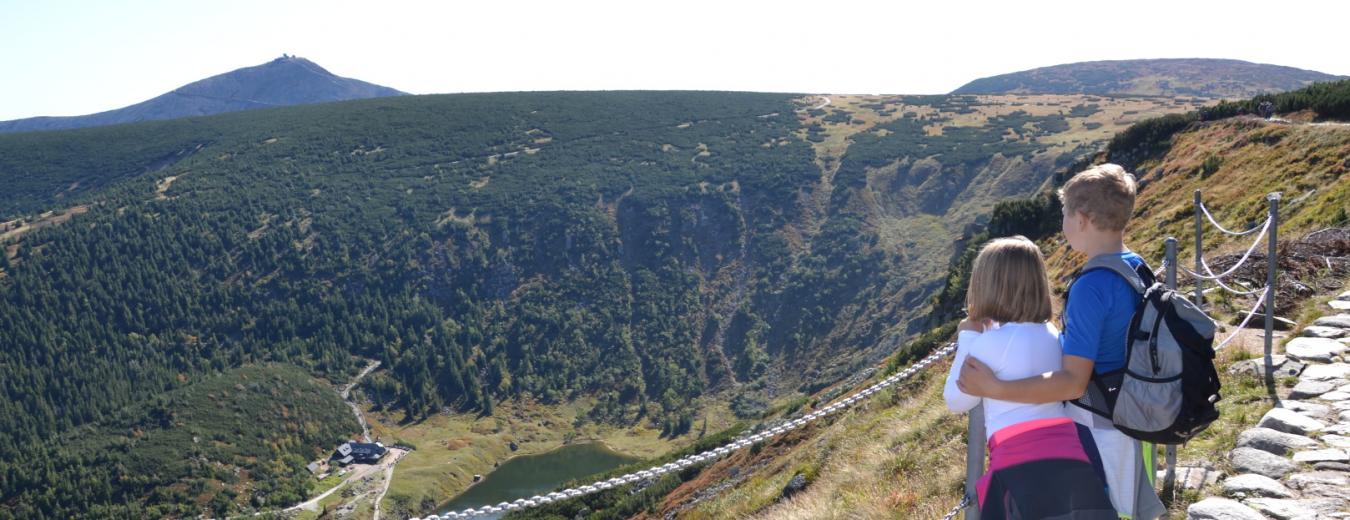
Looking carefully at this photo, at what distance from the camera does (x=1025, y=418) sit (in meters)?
3.65

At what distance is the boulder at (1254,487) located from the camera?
5.02 metres

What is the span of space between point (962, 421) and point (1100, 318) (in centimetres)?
554

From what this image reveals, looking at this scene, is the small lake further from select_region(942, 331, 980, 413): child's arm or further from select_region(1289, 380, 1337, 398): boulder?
select_region(942, 331, 980, 413): child's arm

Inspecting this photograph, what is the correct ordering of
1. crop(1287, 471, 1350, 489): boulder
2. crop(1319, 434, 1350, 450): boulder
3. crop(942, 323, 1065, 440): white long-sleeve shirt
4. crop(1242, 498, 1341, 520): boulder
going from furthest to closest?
crop(1319, 434, 1350, 450): boulder
crop(1287, 471, 1350, 489): boulder
crop(1242, 498, 1341, 520): boulder
crop(942, 323, 1065, 440): white long-sleeve shirt

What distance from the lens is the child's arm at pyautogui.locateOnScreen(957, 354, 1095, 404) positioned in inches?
138

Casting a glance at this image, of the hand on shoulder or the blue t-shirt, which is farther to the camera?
the hand on shoulder

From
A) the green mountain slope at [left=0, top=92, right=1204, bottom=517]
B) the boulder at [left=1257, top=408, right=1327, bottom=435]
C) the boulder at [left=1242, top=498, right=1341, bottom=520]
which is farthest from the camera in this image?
the green mountain slope at [left=0, top=92, right=1204, bottom=517]

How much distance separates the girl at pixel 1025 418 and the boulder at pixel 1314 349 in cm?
513

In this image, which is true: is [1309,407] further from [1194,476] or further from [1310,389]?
[1194,476]

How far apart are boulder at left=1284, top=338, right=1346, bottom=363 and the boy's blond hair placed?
511 centimetres

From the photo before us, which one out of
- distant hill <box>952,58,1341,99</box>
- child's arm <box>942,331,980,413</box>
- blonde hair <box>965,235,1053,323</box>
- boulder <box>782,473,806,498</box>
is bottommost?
boulder <box>782,473,806,498</box>

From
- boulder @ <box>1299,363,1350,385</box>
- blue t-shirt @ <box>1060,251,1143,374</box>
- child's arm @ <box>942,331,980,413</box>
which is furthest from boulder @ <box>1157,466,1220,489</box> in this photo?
child's arm @ <box>942,331,980,413</box>

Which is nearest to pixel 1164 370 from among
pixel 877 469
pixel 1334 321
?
pixel 877 469

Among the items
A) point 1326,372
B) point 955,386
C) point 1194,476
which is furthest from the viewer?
point 1326,372
